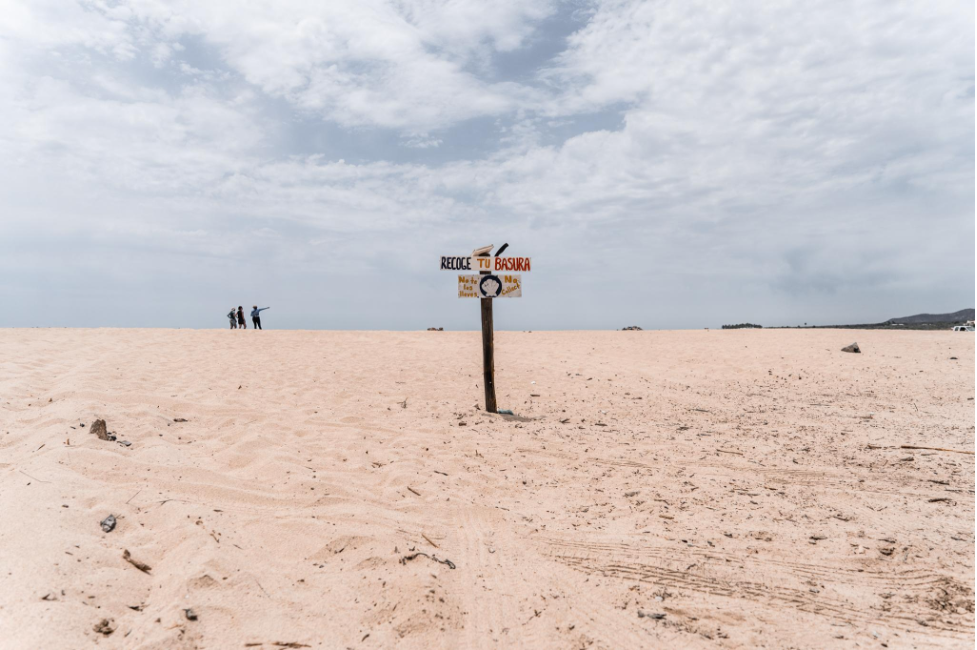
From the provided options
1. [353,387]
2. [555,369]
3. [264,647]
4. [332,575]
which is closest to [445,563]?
[332,575]

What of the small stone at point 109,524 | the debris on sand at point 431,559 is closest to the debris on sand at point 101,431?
the small stone at point 109,524

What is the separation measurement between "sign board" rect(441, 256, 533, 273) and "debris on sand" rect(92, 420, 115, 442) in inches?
182

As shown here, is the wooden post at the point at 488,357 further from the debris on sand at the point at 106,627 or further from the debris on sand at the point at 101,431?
the debris on sand at the point at 106,627

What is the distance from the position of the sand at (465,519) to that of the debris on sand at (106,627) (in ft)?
0.05

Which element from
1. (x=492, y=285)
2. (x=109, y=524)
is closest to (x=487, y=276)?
(x=492, y=285)

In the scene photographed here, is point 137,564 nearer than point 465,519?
Yes

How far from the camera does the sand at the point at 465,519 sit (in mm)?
2982

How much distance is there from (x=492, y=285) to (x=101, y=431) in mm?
5120

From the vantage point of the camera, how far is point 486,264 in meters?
8.29

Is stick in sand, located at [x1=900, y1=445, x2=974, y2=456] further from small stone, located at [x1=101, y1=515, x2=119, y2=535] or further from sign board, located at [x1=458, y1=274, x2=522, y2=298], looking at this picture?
small stone, located at [x1=101, y1=515, x2=119, y2=535]

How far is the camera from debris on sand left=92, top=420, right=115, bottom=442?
5.31 metres

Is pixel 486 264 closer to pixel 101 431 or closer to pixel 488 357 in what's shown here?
pixel 488 357

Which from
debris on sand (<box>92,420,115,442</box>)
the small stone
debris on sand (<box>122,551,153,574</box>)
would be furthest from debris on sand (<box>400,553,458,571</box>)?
debris on sand (<box>92,420,115,442</box>)

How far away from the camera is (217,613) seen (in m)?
2.90
